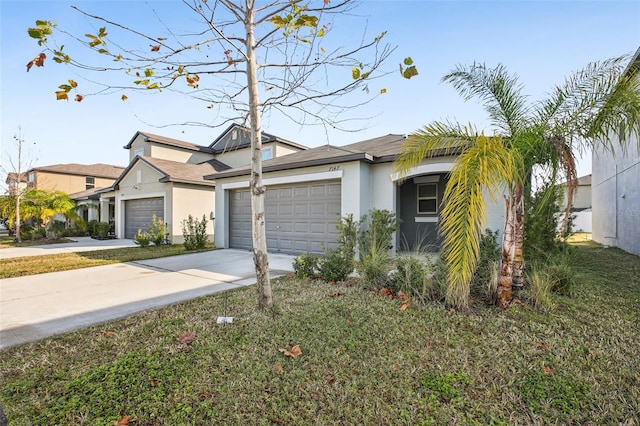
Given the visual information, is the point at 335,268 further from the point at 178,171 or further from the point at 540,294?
the point at 178,171

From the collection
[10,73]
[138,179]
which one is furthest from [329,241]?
[138,179]

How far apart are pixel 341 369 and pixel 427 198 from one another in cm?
916

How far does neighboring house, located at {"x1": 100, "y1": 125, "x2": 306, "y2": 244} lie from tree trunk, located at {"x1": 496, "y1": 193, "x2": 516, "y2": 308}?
10648mm

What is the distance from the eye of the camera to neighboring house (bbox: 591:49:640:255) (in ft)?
32.2

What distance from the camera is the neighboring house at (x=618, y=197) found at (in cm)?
983

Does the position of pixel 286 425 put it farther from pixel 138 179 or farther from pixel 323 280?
pixel 138 179

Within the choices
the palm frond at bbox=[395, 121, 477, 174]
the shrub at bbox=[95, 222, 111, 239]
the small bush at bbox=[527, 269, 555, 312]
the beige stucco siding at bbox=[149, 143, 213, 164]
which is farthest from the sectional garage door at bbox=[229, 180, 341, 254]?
the shrub at bbox=[95, 222, 111, 239]

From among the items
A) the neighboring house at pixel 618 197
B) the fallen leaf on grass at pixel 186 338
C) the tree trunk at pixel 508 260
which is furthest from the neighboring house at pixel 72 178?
the neighboring house at pixel 618 197

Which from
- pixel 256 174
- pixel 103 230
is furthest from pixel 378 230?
pixel 103 230

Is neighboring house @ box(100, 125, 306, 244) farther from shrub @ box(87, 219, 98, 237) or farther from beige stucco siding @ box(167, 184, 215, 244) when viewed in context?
shrub @ box(87, 219, 98, 237)

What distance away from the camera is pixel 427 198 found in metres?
11.1

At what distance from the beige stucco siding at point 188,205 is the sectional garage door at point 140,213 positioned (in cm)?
132

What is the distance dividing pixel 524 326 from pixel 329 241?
662cm

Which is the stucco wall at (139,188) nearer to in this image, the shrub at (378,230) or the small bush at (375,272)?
the shrub at (378,230)
